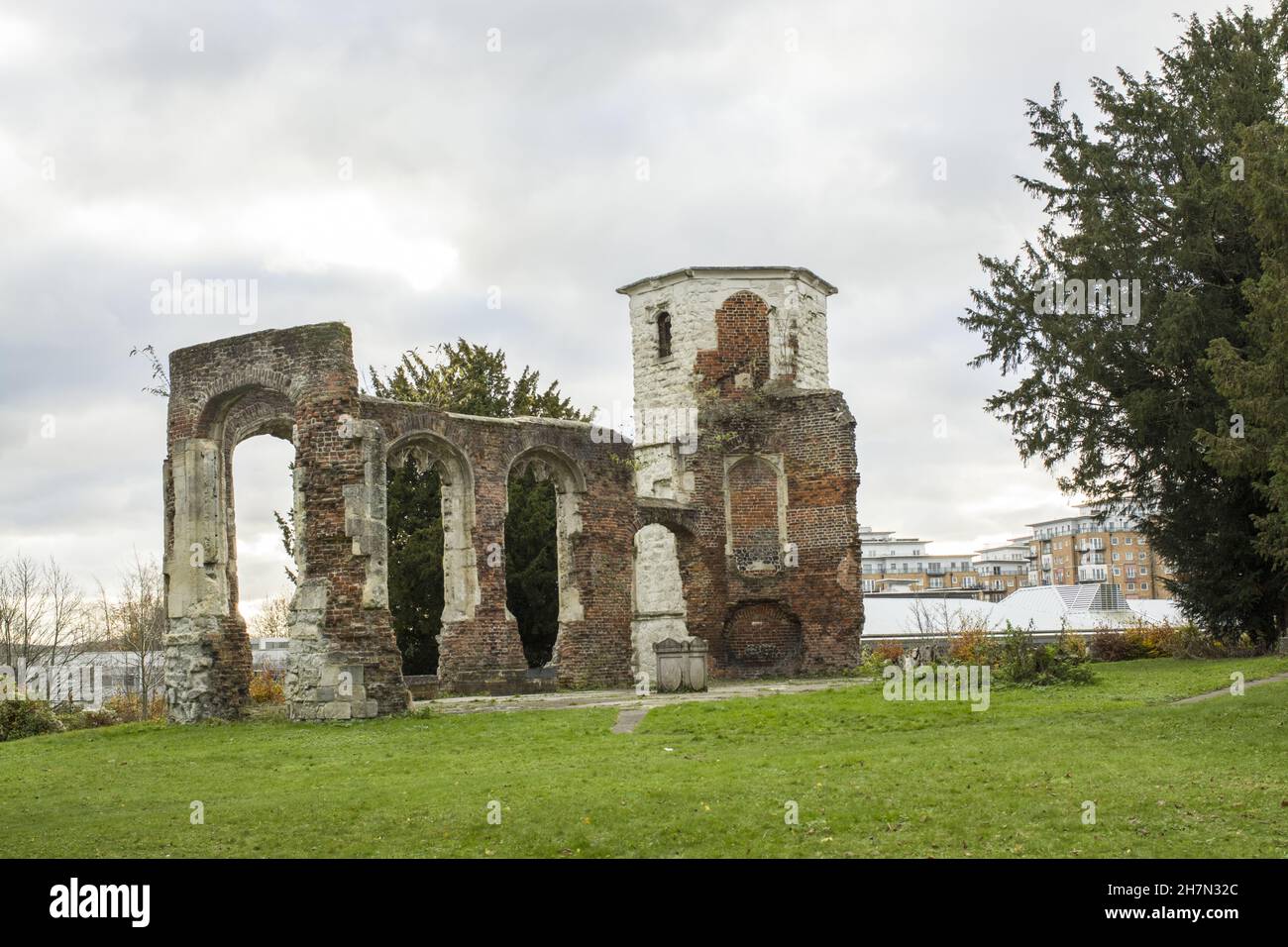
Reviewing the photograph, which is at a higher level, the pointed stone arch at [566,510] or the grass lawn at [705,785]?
the pointed stone arch at [566,510]

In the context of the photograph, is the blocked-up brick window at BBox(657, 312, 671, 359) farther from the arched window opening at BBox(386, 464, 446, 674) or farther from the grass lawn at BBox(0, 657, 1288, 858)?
the grass lawn at BBox(0, 657, 1288, 858)

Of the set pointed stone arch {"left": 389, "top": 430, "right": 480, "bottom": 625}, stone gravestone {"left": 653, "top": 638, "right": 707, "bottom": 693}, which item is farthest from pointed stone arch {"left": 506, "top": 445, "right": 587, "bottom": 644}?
stone gravestone {"left": 653, "top": 638, "right": 707, "bottom": 693}

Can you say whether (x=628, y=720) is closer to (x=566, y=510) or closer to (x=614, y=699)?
(x=614, y=699)

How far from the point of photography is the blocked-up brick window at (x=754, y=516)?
29.5 metres

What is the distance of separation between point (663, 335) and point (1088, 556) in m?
110

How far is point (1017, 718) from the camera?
1536cm

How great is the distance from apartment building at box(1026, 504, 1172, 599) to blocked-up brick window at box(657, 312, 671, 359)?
91.0 m

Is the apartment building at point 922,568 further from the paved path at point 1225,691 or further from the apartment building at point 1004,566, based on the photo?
the paved path at point 1225,691

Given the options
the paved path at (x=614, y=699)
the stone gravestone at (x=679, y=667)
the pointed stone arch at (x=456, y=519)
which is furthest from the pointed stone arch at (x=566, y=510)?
the stone gravestone at (x=679, y=667)

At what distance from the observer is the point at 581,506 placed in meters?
25.7

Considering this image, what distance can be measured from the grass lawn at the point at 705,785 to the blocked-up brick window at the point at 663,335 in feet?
48.1

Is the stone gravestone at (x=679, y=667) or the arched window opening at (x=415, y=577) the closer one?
the stone gravestone at (x=679, y=667)

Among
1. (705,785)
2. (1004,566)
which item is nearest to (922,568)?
(1004,566)
